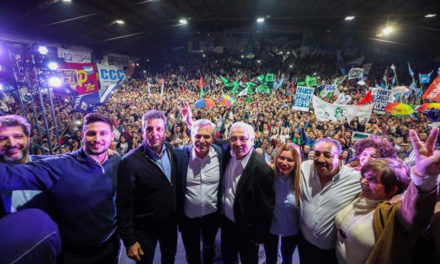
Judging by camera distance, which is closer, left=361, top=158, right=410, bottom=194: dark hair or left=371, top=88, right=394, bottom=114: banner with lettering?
left=361, top=158, right=410, bottom=194: dark hair

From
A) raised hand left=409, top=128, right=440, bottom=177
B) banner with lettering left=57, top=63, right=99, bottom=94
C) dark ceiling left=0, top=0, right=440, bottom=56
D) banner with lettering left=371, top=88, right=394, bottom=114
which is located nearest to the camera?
raised hand left=409, top=128, right=440, bottom=177

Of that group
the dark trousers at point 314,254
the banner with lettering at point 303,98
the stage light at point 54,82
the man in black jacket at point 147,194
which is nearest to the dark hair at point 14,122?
the man in black jacket at point 147,194

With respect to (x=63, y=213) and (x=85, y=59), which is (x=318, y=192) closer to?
(x=63, y=213)

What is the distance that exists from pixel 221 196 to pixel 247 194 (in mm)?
357

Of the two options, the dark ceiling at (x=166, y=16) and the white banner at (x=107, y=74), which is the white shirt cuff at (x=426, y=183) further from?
the dark ceiling at (x=166, y=16)

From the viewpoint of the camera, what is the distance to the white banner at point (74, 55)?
14.7 metres

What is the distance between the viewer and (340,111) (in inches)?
300

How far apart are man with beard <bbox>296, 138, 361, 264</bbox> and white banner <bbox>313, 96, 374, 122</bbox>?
262 inches

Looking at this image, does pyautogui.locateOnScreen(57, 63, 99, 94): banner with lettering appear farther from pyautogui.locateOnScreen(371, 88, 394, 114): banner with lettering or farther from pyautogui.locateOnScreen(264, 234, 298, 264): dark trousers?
pyautogui.locateOnScreen(371, 88, 394, 114): banner with lettering

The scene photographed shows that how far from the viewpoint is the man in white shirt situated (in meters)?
2.19

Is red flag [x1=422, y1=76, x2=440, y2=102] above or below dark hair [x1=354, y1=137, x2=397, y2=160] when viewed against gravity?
above

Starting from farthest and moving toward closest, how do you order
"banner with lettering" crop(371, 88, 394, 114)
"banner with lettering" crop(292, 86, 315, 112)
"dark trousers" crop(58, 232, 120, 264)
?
"banner with lettering" crop(371, 88, 394, 114), "banner with lettering" crop(292, 86, 315, 112), "dark trousers" crop(58, 232, 120, 264)

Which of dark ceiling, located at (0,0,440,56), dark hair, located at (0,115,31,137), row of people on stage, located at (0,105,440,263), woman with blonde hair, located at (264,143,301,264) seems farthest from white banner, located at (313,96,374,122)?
dark hair, located at (0,115,31,137)

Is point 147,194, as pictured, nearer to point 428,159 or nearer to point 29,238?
point 29,238
